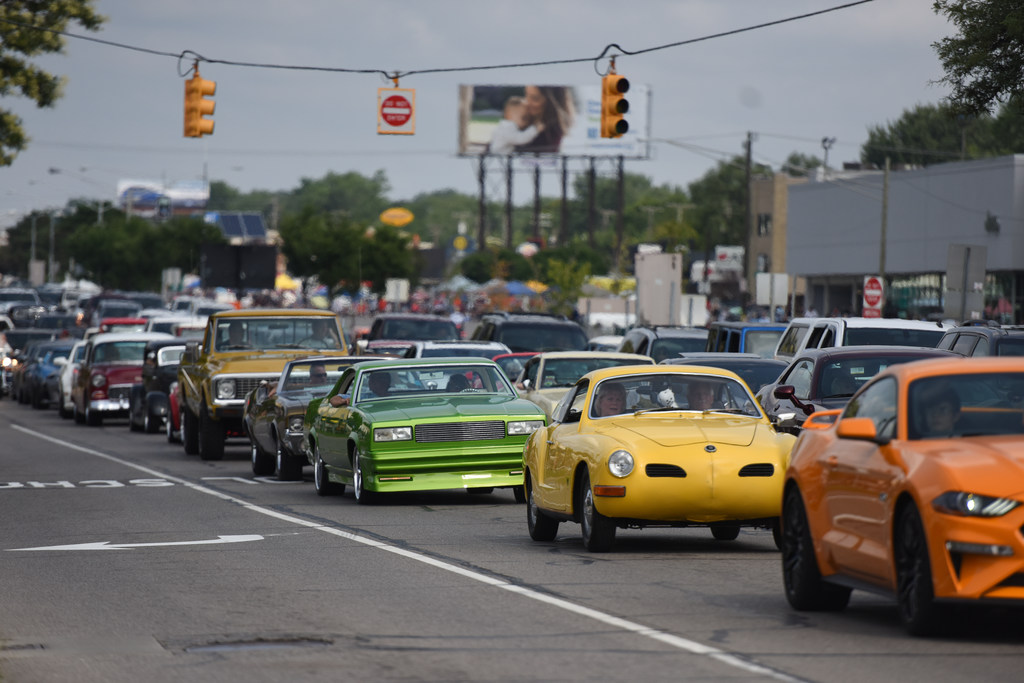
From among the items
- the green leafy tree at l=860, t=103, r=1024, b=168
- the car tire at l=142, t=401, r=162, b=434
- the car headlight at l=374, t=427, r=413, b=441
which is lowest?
the car tire at l=142, t=401, r=162, b=434

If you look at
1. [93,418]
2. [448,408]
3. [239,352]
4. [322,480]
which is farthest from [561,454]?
[93,418]

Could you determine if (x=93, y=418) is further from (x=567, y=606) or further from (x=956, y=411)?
(x=956, y=411)

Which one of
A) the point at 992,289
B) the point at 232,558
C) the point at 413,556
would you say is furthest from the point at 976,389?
the point at 992,289

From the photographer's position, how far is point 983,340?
20.3m

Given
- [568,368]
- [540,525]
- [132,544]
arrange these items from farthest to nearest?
[568,368], [132,544], [540,525]

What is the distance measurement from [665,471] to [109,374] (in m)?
26.1

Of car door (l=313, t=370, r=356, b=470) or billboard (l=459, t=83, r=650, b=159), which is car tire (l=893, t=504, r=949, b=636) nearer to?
car door (l=313, t=370, r=356, b=470)

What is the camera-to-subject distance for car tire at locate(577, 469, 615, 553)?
525 inches

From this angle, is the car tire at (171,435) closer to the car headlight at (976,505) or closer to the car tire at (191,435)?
the car tire at (191,435)

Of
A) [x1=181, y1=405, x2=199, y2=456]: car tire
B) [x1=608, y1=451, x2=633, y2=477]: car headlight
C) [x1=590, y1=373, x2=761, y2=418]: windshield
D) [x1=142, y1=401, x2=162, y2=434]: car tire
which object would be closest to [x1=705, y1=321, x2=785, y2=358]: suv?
[x1=181, y1=405, x2=199, y2=456]: car tire

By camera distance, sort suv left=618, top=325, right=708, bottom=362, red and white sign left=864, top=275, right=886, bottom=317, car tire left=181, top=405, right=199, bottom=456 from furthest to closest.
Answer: red and white sign left=864, top=275, right=886, bottom=317 < suv left=618, top=325, right=708, bottom=362 < car tire left=181, top=405, right=199, bottom=456

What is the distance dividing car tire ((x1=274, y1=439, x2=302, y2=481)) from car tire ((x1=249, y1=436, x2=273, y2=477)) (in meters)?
0.64

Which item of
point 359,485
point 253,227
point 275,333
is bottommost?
point 359,485

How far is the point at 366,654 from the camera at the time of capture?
9.13 meters
